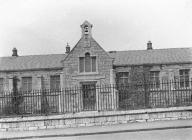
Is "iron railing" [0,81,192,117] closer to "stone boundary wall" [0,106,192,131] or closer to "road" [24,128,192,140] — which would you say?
"stone boundary wall" [0,106,192,131]

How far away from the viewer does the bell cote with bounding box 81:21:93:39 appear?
1258 inches

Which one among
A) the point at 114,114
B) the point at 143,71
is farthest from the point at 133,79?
the point at 114,114

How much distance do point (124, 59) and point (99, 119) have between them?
853 inches

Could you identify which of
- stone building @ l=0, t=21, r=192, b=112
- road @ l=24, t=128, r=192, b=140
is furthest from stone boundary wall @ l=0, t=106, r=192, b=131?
stone building @ l=0, t=21, r=192, b=112

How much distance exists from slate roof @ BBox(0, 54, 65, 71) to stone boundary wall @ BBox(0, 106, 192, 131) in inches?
789

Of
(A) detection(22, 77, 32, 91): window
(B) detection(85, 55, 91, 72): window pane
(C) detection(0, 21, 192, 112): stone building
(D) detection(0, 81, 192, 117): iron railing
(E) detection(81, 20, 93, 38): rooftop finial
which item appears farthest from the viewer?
(A) detection(22, 77, 32, 91): window

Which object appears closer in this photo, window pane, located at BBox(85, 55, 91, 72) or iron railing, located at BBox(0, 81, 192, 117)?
iron railing, located at BBox(0, 81, 192, 117)

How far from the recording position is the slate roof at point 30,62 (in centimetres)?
3428

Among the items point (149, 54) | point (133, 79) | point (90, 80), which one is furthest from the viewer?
point (149, 54)

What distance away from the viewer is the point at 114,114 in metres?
13.8

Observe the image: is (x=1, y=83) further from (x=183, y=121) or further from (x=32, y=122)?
(x=183, y=121)

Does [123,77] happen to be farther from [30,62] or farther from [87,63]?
[30,62]

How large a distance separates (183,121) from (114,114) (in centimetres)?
289

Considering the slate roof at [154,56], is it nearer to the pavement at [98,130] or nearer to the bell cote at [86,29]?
the bell cote at [86,29]
